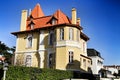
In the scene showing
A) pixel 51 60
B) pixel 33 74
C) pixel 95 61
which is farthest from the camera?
pixel 95 61

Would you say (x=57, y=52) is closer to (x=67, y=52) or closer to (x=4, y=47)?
(x=67, y=52)

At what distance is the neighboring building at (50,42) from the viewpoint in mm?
35188

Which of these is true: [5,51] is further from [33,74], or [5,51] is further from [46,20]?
[33,74]

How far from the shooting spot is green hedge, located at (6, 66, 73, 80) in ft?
70.2

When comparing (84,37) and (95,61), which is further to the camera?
(95,61)

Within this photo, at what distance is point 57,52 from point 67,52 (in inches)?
68.4

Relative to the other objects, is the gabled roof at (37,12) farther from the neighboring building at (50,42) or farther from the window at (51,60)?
the window at (51,60)

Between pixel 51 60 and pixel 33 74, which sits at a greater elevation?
pixel 51 60

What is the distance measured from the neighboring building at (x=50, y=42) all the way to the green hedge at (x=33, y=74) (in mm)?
7217

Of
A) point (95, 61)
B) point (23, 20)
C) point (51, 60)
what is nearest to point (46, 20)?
point (23, 20)

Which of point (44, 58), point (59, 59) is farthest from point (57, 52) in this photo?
point (44, 58)

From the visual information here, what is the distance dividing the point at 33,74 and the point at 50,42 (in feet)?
49.1

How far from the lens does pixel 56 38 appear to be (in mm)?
36250

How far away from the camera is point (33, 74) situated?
23641mm
